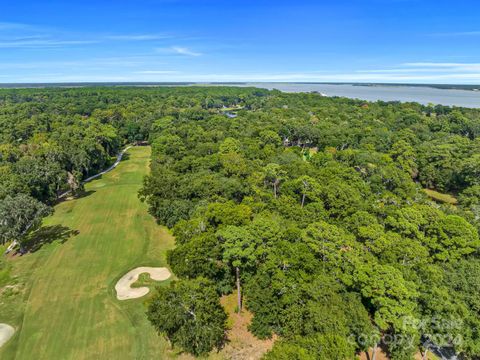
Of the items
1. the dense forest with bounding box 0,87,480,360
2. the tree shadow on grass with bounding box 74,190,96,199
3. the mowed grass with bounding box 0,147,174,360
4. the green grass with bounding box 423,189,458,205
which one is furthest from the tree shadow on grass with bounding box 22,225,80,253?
the green grass with bounding box 423,189,458,205

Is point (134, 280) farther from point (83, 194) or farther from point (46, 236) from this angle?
point (83, 194)

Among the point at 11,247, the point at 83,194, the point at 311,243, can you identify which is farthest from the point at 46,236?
the point at 311,243

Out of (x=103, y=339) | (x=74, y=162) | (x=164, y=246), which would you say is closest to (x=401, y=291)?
(x=103, y=339)

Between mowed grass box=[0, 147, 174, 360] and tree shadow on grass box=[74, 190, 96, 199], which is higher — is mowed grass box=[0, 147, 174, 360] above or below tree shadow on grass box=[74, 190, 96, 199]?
below

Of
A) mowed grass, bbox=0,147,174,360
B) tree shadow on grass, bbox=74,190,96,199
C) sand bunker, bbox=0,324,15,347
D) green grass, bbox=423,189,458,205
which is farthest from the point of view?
tree shadow on grass, bbox=74,190,96,199

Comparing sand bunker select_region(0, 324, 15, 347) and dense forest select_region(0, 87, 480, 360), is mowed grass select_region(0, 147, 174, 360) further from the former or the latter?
dense forest select_region(0, 87, 480, 360)

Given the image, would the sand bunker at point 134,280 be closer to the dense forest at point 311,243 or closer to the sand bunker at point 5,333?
the dense forest at point 311,243

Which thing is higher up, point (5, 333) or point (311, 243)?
point (311, 243)

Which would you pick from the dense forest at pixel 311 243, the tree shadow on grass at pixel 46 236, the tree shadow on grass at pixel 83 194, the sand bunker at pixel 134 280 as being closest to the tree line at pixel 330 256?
the dense forest at pixel 311 243
